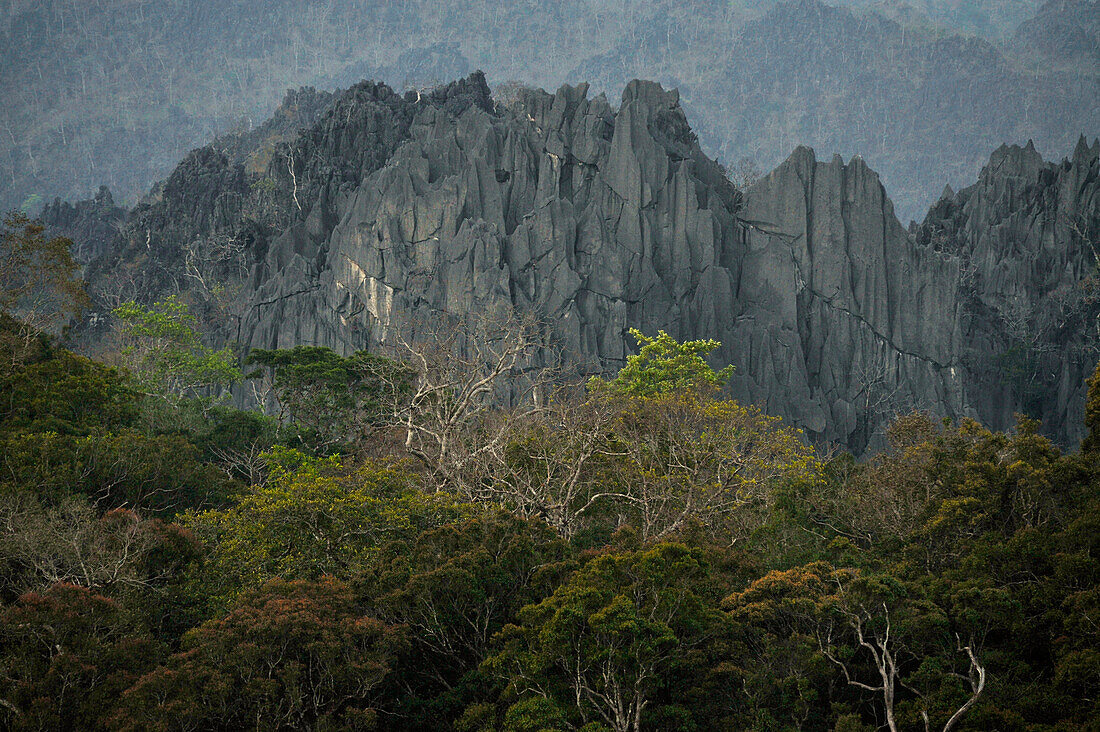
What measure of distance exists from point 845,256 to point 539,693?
4726 centimetres

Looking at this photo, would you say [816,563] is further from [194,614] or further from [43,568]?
[43,568]

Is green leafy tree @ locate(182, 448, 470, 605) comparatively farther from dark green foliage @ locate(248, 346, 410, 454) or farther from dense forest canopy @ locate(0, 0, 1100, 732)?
dark green foliage @ locate(248, 346, 410, 454)

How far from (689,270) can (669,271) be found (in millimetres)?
1134

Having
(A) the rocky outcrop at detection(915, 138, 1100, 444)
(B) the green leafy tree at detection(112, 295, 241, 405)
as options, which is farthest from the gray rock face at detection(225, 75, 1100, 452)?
(B) the green leafy tree at detection(112, 295, 241, 405)

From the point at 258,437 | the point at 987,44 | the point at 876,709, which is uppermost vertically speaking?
the point at 987,44

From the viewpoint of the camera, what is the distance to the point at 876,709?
640 inches

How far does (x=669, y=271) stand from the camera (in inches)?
2199

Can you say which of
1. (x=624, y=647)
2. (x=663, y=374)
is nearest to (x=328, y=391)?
(x=663, y=374)

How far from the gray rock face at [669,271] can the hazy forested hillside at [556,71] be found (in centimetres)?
8916

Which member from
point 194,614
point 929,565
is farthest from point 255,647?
→ point 929,565

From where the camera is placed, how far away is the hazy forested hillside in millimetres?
152125

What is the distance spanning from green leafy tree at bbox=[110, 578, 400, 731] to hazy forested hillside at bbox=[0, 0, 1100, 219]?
13859 cm

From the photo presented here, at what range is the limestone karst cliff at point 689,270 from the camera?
179 feet

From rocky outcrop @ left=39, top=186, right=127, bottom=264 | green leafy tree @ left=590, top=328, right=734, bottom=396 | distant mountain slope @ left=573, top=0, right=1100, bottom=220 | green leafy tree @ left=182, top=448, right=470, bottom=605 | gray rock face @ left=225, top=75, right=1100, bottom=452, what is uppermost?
distant mountain slope @ left=573, top=0, right=1100, bottom=220
